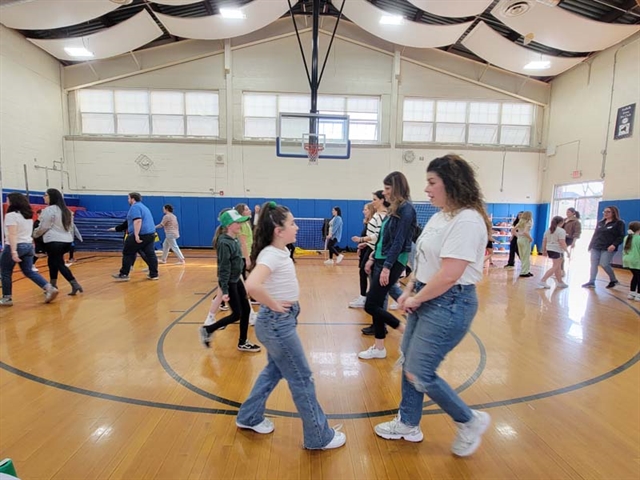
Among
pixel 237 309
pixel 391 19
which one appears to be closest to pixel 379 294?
pixel 237 309

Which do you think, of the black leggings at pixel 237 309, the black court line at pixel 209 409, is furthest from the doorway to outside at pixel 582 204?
the black leggings at pixel 237 309

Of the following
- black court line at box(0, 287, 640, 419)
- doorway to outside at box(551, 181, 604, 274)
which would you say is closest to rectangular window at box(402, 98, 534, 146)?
doorway to outside at box(551, 181, 604, 274)

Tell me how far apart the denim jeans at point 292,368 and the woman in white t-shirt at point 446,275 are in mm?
580

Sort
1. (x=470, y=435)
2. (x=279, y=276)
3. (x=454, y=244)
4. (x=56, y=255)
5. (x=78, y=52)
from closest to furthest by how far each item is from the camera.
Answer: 1. (x=454, y=244)
2. (x=279, y=276)
3. (x=470, y=435)
4. (x=56, y=255)
5. (x=78, y=52)

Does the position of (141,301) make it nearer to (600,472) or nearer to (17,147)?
(600,472)

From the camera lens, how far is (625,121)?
10195 mm

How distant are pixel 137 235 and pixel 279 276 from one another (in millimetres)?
5989

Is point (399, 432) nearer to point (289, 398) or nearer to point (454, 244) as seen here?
point (289, 398)

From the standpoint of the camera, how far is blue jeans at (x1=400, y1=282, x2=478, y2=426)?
180 centimetres

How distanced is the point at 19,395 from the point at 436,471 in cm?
314

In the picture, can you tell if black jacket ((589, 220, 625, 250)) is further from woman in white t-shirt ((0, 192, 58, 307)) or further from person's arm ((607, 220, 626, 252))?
woman in white t-shirt ((0, 192, 58, 307))

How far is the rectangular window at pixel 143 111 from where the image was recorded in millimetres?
12828

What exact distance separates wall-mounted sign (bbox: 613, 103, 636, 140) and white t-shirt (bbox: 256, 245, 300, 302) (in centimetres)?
1252

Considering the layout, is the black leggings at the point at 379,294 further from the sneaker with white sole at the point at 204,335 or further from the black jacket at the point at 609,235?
the black jacket at the point at 609,235
